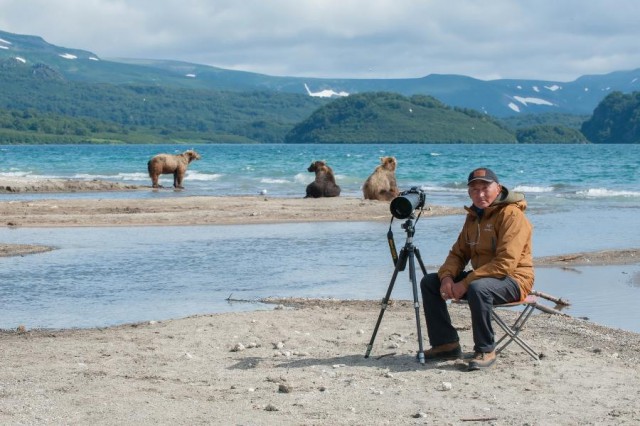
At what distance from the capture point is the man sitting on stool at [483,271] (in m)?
7.86

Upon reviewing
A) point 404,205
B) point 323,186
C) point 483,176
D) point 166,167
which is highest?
point 483,176

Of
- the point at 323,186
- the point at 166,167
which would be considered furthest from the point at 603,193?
the point at 166,167

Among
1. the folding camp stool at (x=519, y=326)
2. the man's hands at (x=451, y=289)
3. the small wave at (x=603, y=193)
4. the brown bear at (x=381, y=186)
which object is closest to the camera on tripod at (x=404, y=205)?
the man's hands at (x=451, y=289)

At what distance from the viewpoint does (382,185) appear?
89.0 feet

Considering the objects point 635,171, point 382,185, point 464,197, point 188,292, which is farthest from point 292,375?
point 635,171

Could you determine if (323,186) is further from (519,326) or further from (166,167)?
(519,326)

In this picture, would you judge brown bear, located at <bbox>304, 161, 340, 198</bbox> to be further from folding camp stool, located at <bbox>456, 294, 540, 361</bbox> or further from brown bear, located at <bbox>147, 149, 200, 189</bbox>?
folding camp stool, located at <bbox>456, 294, 540, 361</bbox>

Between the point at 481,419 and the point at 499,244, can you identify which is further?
the point at 499,244

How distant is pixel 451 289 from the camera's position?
7984 mm

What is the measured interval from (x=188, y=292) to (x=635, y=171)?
4362 centimetres

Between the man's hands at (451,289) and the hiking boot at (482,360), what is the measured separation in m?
0.45

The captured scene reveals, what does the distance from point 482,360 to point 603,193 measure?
28.1 meters

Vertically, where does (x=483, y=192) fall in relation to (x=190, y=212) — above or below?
above

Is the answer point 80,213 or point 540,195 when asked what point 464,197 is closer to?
point 540,195
